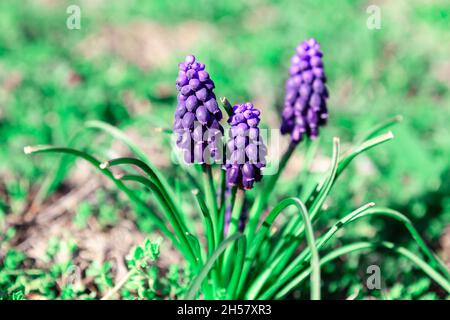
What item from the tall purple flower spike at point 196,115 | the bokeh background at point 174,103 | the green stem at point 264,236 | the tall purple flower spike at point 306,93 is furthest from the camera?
the bokeh background at point 174,103

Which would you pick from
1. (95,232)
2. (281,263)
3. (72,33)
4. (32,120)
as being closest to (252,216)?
(281,263)

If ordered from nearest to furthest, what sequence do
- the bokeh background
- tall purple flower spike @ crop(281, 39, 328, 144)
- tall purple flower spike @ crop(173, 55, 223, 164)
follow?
tall purple flower spike @ crop(173, 55, 223, 164), tall purple flower spike @ crop(281, 39, 328, 144), the bokeh background

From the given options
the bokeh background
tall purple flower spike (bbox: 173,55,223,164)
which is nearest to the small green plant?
tall purple flower spike (bbox: 173,55,223,164)

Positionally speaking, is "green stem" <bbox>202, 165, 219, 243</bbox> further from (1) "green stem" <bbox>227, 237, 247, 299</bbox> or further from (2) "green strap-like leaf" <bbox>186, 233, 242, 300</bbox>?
(2) "green strap-like leaf" <bbox>186, 233, 242, 300</bbox>

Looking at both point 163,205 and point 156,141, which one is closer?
point 163,205

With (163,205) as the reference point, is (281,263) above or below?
below

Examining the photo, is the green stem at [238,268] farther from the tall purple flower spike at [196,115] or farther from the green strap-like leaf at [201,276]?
the tall purple flower spike at [196,115]

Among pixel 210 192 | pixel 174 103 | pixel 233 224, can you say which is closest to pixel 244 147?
pixel 210 192

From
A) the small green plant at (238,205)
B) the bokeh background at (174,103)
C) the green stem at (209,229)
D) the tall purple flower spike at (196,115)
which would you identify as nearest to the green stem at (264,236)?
the small green plant at (238,205)

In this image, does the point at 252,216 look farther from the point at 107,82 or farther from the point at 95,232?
the point at 107,82
